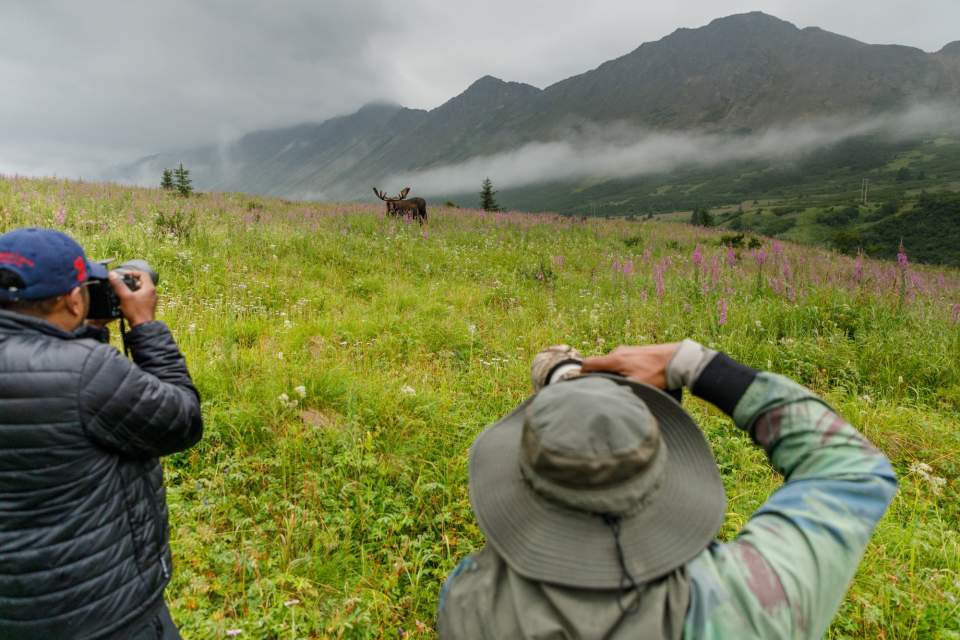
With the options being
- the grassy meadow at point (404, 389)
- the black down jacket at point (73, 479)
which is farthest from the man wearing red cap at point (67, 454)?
the grassy meadow at point (404, 389)

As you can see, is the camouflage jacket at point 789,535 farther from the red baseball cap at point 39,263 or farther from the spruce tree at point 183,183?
the spruce tree at point 183,183

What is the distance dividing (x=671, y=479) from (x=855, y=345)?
583 centimetres

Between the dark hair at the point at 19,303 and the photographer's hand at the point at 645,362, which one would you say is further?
the dark hair at the point at 19,303

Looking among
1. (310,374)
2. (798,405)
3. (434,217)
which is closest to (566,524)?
(798,405)

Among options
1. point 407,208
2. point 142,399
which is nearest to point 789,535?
point 142,399

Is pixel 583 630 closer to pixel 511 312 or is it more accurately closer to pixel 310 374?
pixel 310 374

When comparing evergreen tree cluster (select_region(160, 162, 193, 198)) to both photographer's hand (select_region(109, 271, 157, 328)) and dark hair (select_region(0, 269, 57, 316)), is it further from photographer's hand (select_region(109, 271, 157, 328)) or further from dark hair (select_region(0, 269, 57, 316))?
dark hair (select_region(0, 269, 57, 316))

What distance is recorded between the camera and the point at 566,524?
103 centimetres

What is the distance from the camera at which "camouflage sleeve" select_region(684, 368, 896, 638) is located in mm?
1013

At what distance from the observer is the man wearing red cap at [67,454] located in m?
1.58

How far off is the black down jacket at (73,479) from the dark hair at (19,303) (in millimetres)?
68

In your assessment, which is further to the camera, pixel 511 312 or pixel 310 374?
pixel 511 312

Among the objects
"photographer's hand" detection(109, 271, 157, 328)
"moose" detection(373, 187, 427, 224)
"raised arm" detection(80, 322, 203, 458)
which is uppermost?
"moose" detection(373, 187, 427, 224)

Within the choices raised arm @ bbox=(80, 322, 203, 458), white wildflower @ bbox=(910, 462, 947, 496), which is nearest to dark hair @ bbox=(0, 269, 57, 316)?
raised arm @ bbox=(80, 322, 203, 458)
